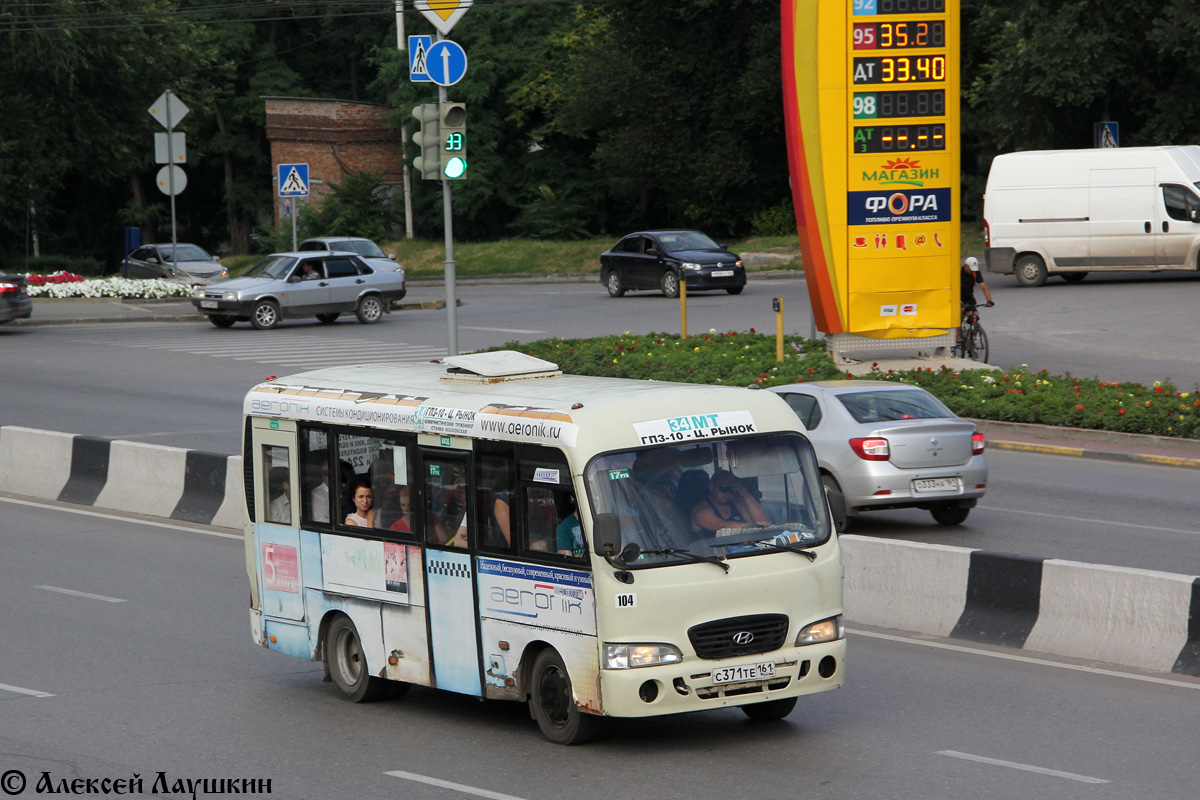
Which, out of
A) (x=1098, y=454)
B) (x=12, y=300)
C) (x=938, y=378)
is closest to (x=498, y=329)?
(x=12, y=300)

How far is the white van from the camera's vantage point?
111 ft

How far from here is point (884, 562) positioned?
11453 millimetres

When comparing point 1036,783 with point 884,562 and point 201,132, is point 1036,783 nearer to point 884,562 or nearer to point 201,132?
point 884,562

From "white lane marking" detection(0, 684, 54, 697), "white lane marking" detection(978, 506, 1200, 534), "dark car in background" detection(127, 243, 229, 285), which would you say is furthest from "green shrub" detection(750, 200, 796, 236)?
"white lane marking" detection(0, 684, 54, 697)

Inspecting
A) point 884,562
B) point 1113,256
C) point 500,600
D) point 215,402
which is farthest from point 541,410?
point 1113,256

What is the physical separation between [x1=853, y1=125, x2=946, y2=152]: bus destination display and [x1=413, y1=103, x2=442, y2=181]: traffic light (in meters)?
7.63

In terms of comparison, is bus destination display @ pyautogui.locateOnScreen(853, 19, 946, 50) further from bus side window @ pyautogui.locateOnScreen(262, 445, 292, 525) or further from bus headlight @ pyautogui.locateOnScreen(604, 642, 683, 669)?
bus headlight @ pyautogui.locateOnScreen(604, 642, 683, 669)

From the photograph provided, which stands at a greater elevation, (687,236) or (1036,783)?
(687,236)

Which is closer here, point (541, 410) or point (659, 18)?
point (541, 410)

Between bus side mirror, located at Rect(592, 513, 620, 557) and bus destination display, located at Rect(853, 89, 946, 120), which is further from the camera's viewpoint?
bus destination display, located at Rect(853, 89, 946, 120)

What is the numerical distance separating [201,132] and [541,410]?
6244cm

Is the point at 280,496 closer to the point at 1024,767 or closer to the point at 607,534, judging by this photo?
the point at 607,534

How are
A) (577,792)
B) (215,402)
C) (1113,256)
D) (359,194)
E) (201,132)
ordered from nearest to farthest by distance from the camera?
(577,792), (215,402), (1113,256), (359,194), (201,132)

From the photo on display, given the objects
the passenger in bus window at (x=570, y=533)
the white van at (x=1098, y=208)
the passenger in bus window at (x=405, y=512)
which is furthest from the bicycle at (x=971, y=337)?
the passenger in bus window at (x=570, y=533)
